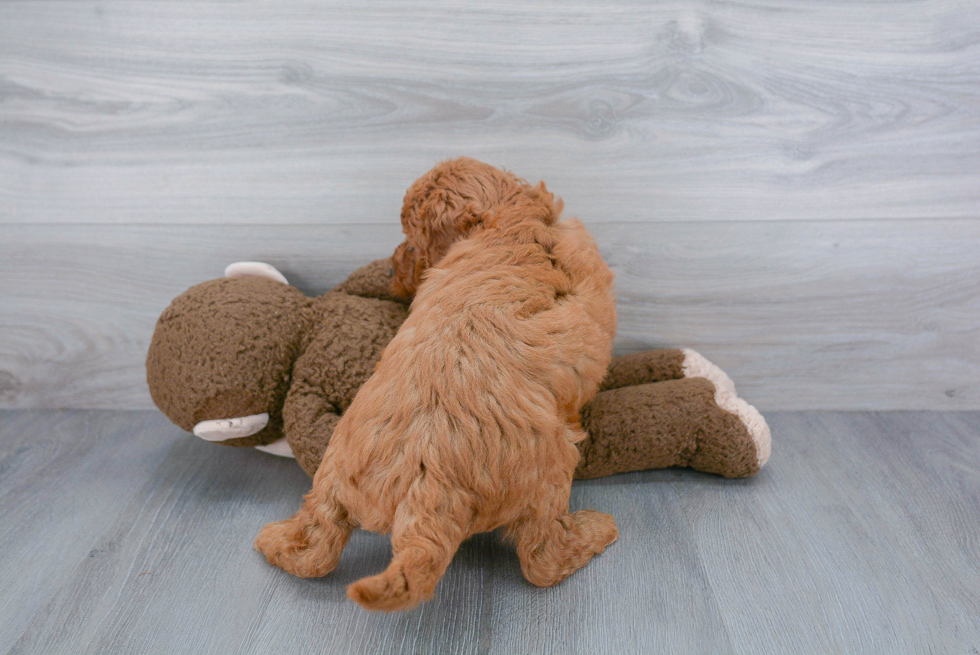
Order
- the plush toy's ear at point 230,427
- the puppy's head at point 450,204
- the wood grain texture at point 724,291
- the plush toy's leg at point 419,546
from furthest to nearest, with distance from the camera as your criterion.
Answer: the wood grain texture at point 724,291
the plush toy's ear at point 230,427
the puppy's head at point 450,204
the plush toy's leg at point 419,546

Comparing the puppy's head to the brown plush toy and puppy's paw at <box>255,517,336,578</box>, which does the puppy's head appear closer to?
the brown plush toy

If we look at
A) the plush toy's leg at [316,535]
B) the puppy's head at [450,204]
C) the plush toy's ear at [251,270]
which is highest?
the puppy's head at [450,204]

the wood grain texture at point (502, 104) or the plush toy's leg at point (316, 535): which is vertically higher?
the wood grain texture at point (502, 104)

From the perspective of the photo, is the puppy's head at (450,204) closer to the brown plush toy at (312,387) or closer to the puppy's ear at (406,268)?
the puppy's ear at (406,268)

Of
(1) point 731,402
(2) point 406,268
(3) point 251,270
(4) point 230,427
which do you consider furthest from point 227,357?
(1) point 731,402

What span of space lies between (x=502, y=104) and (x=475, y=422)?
31.1 inches

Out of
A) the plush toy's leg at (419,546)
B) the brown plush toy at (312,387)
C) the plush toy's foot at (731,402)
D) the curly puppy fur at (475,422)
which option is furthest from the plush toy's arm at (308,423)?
the plush toy's foot at (731,402)

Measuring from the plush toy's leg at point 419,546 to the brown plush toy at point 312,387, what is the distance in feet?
1.33

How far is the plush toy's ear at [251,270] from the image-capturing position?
137 centimetres

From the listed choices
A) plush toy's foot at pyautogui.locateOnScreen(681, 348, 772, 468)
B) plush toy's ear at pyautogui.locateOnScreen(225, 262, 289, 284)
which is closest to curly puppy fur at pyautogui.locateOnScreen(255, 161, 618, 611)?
plush toy's foot at pyautogui.locateOnScreen(681, 348, 772, 468)

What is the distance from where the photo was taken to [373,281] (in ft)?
4.35

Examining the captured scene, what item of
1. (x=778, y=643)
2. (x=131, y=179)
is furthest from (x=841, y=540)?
(x=131, y=179)

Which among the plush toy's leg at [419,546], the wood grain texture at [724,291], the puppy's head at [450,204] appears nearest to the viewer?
the plush toy's leg at [419,546]

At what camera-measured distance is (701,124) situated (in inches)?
53.5
